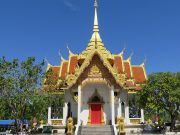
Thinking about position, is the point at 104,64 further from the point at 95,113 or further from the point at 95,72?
the point at 95,113

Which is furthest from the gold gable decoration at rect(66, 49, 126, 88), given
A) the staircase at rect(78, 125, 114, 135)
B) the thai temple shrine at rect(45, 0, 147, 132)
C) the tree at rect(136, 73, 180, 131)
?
the staircase at rect(78, 125, 114, 135)

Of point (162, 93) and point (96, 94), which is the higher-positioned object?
point (96, 94)

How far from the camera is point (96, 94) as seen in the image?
28.5 m

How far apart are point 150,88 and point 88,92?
5370 millimetres

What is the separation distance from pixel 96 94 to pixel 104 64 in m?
2.80

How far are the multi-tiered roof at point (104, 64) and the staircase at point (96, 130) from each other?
3.90 metres

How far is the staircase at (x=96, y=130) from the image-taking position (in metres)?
24.4

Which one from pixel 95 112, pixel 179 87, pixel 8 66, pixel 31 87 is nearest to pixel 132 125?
pixel 95 112

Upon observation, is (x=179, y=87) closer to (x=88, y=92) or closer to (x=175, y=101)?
(x=175, y=101)

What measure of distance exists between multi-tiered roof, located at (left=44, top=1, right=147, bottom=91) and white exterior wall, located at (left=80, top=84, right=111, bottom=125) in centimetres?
148

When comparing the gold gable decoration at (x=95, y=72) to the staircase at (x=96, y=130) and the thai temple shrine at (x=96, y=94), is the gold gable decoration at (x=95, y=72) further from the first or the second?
the staircase at (x=96, y=130)

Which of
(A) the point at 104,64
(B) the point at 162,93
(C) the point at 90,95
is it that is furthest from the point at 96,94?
(B) the point at 162,93

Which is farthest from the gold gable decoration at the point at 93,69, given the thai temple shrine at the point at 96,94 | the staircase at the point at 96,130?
the staircase at the point at 96,130

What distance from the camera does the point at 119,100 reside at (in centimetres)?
2922
